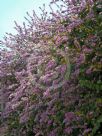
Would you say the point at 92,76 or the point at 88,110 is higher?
the point at 92,76

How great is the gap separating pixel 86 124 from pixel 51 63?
1370 millimetres

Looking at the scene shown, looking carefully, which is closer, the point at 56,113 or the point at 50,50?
the point at 56,113

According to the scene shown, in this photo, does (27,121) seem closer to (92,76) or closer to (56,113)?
(56,113)

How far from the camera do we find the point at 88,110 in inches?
196

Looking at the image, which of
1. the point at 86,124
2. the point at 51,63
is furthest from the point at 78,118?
the point at 51,63

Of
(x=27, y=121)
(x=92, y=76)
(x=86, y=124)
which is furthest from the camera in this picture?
(x=27, y=121)

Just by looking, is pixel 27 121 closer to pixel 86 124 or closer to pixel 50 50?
pixel 50 50

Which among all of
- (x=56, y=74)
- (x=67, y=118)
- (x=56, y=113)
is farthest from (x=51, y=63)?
(x=67, y=118)

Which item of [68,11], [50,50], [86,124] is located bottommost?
[86,124]

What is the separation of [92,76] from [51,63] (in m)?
0.91

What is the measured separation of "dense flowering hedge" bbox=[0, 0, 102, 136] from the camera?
196 inches

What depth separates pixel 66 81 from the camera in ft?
17.7

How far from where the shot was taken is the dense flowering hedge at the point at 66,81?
498cm

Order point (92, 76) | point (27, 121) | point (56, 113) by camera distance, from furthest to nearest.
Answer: point (27, 121), point (56, 113), point (92, 76)
